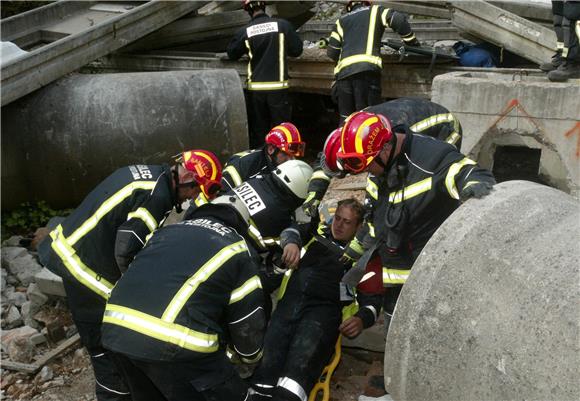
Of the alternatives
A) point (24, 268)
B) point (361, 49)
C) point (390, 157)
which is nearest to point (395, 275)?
point (390, 157)

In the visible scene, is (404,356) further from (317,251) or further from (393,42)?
(393,42)

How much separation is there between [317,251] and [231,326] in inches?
51.6

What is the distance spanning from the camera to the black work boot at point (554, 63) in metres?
6.69

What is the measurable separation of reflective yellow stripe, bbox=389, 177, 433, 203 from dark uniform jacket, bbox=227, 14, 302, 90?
436 centimetres

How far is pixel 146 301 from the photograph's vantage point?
329cm

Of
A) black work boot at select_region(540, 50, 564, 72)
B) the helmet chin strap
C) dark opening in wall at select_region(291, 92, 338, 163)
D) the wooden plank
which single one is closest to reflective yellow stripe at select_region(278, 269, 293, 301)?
the helmet chin strap

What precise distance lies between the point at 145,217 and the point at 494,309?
2.28 metres

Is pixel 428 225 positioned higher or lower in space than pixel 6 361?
higher

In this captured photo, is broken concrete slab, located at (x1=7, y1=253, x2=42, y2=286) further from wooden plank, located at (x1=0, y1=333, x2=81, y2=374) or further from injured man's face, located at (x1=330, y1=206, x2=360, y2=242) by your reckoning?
injured man's face, located at (x1=330, y1=206, x2=360, y2=242)

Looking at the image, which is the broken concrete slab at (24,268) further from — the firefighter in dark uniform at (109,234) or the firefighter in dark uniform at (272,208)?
the firefighter in dark uniform at (272,208)

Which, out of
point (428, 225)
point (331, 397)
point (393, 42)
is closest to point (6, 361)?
point (331, 397)

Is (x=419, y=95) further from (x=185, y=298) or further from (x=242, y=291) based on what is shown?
(x=185, y=298)

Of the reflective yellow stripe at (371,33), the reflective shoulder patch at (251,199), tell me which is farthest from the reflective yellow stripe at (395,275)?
the reflective yellow stripe at (371,33)

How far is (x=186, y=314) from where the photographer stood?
329 centimetres
